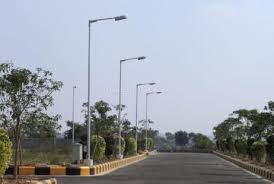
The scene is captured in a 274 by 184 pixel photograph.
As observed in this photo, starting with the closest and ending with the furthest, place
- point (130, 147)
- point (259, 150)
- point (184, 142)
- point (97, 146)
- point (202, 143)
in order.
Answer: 1. point (97, 146)
2. point (259, 150)
3. point (130, 147)
4. point (202, 143)
5. point (184, 142)

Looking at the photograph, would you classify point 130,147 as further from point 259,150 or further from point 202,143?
point 202,143

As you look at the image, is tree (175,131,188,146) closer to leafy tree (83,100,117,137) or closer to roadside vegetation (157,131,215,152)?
roadside vegetation (157,131,215,152)

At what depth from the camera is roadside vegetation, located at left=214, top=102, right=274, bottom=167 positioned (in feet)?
154

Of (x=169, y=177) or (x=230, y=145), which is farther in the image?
(x=230, y=145)

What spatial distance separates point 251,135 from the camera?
71625mm

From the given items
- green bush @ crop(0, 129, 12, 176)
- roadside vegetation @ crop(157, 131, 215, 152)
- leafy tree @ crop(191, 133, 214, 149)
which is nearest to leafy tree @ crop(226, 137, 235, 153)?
roadside vegetation @ crop(157, 131, 215, 152)

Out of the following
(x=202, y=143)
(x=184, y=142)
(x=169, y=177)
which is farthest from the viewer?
(x=184, y=142)

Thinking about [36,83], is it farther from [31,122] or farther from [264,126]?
[264,126]

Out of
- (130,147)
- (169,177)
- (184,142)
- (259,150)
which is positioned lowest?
(169,177)

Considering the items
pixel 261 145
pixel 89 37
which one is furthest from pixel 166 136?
pixel 89 37

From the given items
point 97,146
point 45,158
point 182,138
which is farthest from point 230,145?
point 182,138

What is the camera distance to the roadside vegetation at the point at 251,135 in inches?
1850

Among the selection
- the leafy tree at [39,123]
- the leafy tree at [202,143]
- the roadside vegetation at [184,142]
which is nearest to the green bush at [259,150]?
the leafy tree at [39,123]

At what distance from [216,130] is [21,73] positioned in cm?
8465
